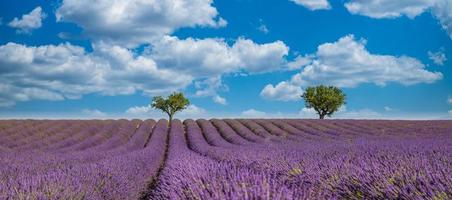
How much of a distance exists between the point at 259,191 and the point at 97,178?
156 inches

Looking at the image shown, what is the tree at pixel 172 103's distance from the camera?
5094 cm

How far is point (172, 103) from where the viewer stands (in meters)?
50.9

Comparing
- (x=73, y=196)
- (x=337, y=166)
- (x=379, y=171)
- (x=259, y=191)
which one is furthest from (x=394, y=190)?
(x=73, y=196)

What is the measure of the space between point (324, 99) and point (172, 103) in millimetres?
15731

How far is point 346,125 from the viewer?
26.8m

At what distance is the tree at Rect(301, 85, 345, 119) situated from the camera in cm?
4794

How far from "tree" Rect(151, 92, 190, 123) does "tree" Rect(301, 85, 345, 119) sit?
41.5ft

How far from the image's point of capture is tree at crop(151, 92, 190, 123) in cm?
5094

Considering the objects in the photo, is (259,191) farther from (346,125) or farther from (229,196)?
(346,125)

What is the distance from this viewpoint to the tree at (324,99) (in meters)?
47.9

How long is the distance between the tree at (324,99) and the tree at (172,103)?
12655 millimetres

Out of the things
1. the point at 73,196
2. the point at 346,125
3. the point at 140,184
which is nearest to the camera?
the point at 73,196

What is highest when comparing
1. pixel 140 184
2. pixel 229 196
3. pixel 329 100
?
pixel 329 100

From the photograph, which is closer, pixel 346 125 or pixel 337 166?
pixel 337 166
